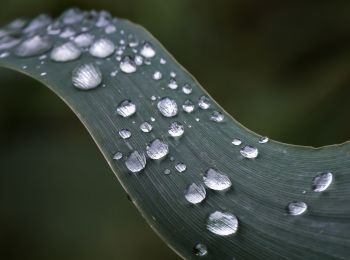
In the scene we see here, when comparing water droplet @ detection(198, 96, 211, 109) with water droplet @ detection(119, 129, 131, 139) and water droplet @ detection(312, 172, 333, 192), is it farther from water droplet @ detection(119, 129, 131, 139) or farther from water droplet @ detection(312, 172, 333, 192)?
water droplet @ detection(312, 172, 333, 192)

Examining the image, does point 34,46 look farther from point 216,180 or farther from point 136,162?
point 216,180

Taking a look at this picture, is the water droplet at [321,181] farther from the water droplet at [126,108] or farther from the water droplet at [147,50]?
the water droplet at [147,50]

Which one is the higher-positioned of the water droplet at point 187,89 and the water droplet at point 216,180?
the water droplet at point 187,89

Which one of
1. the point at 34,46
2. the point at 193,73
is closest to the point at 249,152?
the point at 34,46

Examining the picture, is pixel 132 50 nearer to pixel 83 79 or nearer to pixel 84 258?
pixel 83 79

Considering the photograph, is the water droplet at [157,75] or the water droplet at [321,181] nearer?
the water droplet at [321,181]

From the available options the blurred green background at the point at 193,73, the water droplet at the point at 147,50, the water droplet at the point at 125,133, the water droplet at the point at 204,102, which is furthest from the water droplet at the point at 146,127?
the blurred green background at the point at 193,73

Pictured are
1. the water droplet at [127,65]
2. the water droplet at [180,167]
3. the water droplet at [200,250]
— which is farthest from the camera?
the water droplet at [127,65]

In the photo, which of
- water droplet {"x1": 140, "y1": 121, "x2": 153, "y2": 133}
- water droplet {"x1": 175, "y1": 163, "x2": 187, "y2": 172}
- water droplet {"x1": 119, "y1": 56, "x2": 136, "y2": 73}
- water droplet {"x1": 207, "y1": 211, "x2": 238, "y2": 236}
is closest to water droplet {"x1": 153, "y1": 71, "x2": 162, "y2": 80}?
water droplet {"x1": 119, "y1": 56, "x2": 136, "y2": 73}
